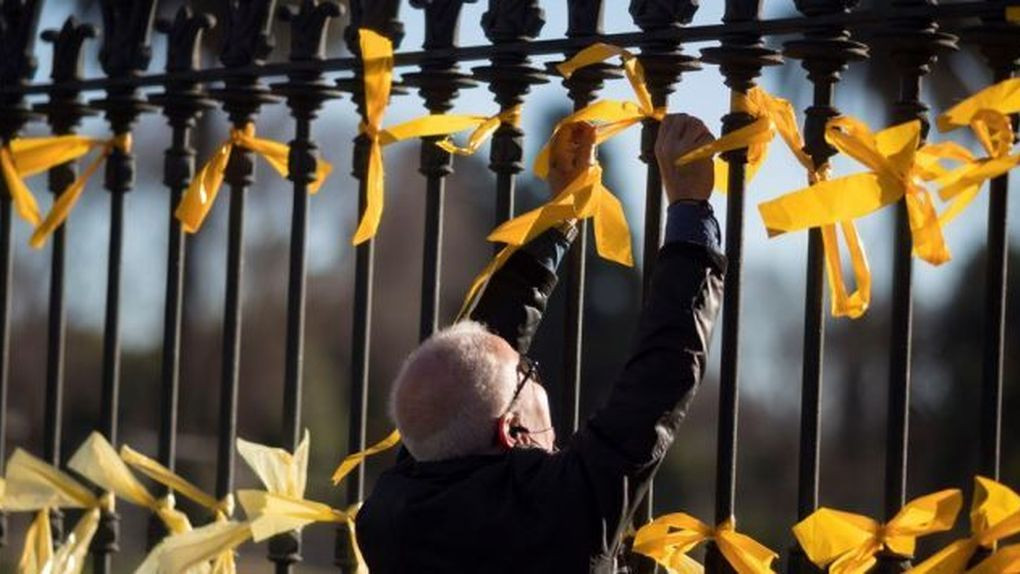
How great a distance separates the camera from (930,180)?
3.20 m

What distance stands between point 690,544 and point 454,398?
0.56 metres

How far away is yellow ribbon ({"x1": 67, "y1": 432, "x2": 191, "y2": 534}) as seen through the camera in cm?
443

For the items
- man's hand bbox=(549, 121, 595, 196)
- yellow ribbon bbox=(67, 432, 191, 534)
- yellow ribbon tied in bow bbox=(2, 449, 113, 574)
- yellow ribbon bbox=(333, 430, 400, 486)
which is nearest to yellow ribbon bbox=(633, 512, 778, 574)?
yellow ribbon bbox=(333, 430, 400, 486)

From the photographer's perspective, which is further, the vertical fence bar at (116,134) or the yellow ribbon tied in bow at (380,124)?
the vertical fence bar at (116,134)

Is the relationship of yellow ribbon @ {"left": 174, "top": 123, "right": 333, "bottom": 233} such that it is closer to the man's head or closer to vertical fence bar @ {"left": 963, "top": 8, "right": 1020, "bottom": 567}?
the man's head

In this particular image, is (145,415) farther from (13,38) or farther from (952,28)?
(952,28)

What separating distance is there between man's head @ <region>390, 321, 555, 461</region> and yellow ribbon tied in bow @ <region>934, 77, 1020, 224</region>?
0.75 m

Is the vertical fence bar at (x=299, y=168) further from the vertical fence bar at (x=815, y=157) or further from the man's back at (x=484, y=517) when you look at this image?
the vertical fence bar at (x=815, y=157)

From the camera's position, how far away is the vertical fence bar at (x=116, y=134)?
15.3ft

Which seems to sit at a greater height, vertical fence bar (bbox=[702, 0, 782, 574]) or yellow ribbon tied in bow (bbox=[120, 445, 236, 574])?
vertical fence bar (bbox=[702, 0, 782, 574])

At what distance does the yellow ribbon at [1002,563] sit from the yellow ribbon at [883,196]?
0.47m

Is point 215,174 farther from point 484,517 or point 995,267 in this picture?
point 995,267

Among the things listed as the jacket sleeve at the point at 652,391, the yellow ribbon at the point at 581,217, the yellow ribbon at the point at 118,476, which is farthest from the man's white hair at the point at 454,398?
the yellow ribbon at the point at 118,476

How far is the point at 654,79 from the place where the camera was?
11.9 feet
